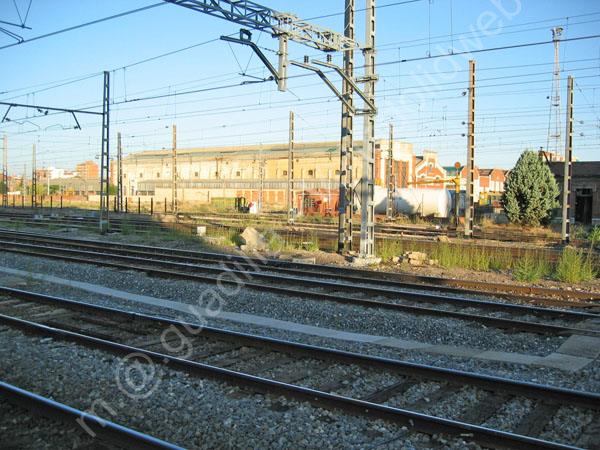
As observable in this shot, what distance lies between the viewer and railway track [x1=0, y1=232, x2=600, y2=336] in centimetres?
899

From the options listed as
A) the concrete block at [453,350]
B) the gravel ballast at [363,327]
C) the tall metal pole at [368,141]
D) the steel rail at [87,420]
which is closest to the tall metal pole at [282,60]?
the tall metal pole at [368,141]

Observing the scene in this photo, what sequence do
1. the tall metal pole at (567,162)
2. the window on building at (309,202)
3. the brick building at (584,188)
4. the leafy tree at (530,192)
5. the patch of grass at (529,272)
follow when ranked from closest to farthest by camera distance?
the patch of grass at (529,272), the tall metal pole at (567,162), the leafy tree at (530,192), the brick building at (584,188), the window on building at (309,202)

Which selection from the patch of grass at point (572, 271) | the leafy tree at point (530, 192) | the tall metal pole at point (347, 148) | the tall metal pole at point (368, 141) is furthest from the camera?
the leafy tree at point (530, 192)

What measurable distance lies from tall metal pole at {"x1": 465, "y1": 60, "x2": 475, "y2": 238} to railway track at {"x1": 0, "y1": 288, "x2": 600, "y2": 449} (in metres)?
18.5

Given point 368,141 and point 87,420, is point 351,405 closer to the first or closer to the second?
point 87,420

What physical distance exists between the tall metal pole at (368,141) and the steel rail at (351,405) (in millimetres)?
9676

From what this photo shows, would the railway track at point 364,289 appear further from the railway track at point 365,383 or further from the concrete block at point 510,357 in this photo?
the railway track at point 365,383

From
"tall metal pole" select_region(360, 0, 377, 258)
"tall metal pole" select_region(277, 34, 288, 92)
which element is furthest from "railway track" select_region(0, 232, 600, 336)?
"tall metal pole" select_region(277, 34, 288, 92)

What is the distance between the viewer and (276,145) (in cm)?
8431

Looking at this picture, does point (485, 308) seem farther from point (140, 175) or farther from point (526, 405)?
point (140, 175)

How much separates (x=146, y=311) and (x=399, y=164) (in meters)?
60.3

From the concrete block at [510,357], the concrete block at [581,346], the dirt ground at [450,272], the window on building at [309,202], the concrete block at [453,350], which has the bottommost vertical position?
A: the concrete block at [453,350]

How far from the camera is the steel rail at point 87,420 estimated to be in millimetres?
4184

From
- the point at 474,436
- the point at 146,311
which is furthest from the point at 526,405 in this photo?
the point at 146,311
